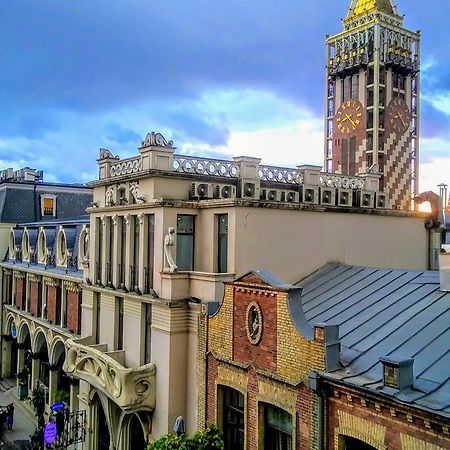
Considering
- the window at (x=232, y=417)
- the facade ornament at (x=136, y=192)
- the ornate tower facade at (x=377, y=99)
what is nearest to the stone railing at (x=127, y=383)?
the window at (x=232, y=417)

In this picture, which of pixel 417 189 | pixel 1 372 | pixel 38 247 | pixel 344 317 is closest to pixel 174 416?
pixel 344 317

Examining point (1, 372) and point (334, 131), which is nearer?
point (1, 372)

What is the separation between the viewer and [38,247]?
112ft

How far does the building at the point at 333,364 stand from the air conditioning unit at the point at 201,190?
487cm

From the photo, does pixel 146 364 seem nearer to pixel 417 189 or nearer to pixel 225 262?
pixel 225 262

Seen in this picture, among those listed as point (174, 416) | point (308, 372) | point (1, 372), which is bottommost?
point (1, 372)

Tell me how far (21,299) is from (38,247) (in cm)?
469

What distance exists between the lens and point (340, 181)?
21.7 m

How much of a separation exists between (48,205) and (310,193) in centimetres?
Answer: 2924

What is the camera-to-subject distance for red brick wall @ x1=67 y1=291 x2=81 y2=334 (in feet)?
89.5

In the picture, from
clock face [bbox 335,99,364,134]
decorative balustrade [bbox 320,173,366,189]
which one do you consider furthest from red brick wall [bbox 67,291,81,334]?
clock face [bbox 335,99,364,134]

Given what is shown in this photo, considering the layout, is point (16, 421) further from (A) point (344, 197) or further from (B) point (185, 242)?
(A) point (344, 197)

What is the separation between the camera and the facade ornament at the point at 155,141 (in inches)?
712

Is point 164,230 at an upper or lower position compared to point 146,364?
upper
